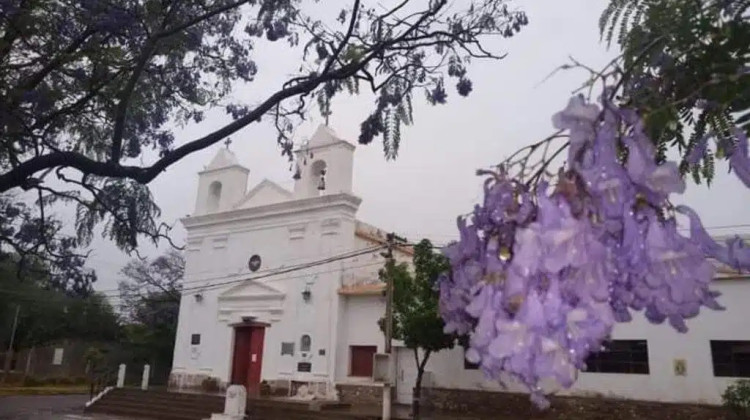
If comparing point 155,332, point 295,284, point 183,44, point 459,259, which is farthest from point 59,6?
point 155,332

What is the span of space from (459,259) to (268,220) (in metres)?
18.6

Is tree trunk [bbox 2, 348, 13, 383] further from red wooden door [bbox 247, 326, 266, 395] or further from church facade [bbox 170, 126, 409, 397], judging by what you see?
red wooden door [bbox 247, 326, 266, 395]

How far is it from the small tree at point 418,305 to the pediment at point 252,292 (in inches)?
202

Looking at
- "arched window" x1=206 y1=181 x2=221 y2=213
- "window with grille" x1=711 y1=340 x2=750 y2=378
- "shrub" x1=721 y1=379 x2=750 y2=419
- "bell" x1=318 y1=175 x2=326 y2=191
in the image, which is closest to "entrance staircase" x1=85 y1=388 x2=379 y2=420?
"bell" x1=318 y1=175 x2=326 y2=191

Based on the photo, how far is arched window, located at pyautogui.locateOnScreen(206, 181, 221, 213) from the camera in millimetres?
21562

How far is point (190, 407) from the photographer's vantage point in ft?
52.8

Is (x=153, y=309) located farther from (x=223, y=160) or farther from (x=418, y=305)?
(x=418, y=305)

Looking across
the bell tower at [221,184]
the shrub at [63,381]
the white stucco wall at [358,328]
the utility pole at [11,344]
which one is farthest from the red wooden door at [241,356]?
the shrub at [63,381]

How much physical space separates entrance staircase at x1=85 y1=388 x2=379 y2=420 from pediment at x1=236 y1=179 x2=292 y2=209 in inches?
248

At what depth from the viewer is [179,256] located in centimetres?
2989

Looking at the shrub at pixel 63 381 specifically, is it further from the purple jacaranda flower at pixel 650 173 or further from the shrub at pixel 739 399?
the purple jacaranda flower at pixel 650 173

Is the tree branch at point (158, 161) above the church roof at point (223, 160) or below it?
below

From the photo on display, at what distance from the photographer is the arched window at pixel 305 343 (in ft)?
56.7

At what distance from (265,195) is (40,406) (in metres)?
9.75
